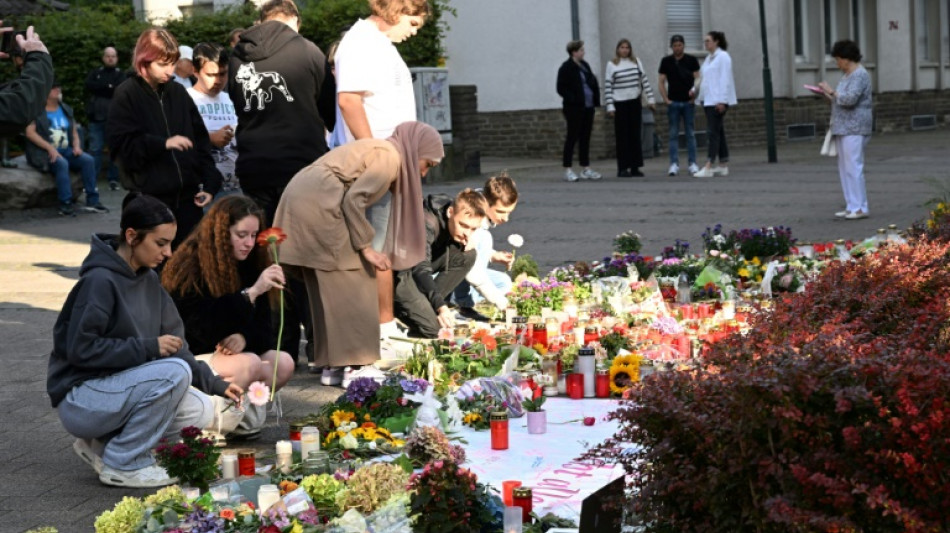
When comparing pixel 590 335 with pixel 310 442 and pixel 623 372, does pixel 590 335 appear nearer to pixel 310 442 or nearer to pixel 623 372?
pixel 623 372

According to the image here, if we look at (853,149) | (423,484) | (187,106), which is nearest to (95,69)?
(853,149)

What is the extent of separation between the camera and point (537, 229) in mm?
14828

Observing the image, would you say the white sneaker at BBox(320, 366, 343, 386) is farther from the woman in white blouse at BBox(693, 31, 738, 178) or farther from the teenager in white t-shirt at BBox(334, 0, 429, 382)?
the woman in white blouse at BBox(693, 31, 738, 178)

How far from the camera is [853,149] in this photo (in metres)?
14.7

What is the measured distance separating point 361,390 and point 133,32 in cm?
1553

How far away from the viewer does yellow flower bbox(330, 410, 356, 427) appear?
256 inches

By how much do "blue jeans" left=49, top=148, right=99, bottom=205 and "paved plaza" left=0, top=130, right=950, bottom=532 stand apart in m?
0.31

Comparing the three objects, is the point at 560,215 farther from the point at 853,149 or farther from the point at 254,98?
the point at 254,98

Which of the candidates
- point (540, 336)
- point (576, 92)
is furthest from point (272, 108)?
point (576, 92)

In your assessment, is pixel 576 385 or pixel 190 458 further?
pixel 576 385

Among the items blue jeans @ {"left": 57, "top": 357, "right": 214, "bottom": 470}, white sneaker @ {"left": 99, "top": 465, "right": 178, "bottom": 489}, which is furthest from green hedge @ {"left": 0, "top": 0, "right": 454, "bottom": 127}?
white sneaker @ {"left": 99, "top": 465, "right": 178, "bottom": 489}

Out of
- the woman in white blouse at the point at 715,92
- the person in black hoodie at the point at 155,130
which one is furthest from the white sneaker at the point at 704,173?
the person in black hoodie at the point at 155,130

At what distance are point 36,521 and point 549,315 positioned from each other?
425 cm

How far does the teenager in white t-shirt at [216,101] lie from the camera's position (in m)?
9.82
